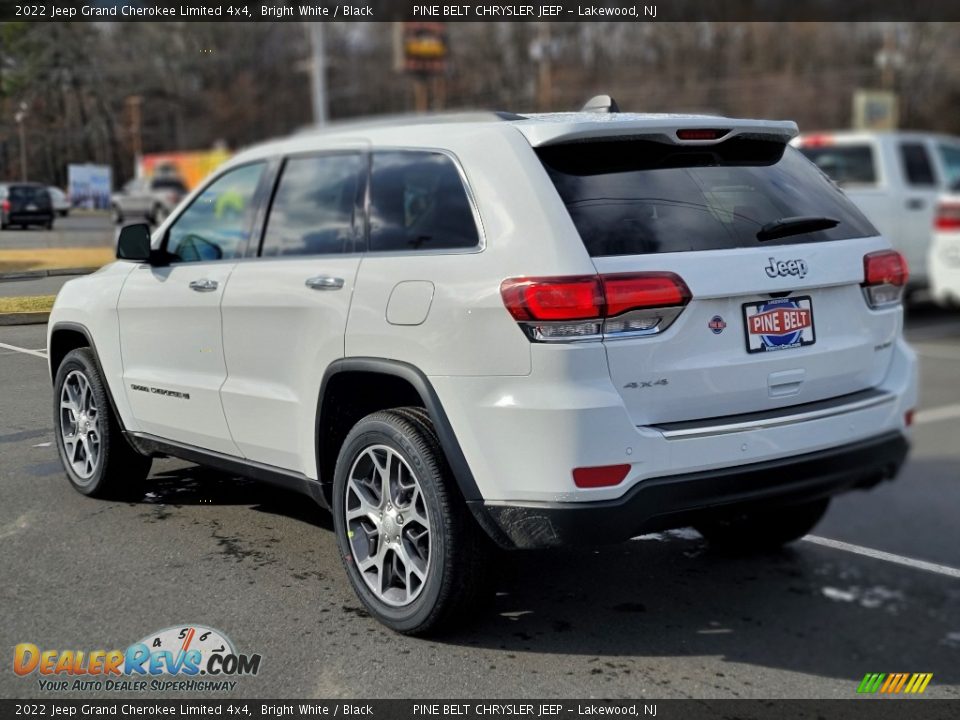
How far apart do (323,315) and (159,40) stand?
154 cm

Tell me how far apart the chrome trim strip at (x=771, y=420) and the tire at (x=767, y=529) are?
861mm

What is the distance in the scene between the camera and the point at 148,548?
13.4 feet

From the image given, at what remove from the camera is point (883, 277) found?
386 cm

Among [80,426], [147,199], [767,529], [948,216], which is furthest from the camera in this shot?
[948,216]

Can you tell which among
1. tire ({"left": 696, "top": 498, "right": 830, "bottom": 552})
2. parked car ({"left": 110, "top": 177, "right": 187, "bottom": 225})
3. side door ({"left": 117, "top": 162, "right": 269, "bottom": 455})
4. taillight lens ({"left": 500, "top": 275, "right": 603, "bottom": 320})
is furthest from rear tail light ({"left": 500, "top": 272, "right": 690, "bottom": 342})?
parked car ({"left": 110, "top": 177, "right": 187, "bottom": 225})

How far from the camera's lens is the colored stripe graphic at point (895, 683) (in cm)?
346

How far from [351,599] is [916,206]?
10366 mm

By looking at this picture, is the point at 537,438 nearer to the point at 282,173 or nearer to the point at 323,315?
the point at 323,315

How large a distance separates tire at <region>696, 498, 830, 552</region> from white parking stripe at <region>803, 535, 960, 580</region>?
0.60 feet

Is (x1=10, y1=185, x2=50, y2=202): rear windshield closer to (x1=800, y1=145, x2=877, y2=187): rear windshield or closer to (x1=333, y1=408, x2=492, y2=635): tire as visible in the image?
(x1=333, y1=408, x2=492, y2=635): tire

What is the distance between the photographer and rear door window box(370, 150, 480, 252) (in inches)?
140

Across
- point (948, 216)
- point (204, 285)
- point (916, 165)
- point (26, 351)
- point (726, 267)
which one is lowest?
point (26, 351)

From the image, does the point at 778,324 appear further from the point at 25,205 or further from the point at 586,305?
the point at 25,205
